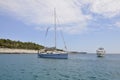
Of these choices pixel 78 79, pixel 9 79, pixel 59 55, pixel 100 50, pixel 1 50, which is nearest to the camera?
pixel 9 79

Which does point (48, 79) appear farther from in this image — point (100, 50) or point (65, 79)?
point (100, 50)

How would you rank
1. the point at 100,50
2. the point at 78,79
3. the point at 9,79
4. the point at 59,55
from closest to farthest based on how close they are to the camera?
1. the point at 9,79
2. the point at 78,79
3. the point at 59,55
4. the point at 100,50

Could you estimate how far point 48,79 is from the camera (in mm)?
35562

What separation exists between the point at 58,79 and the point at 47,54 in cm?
6900

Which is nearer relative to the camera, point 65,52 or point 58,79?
point 58,79

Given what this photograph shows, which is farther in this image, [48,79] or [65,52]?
[65,52]

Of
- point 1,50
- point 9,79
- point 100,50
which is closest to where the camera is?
point 9,79

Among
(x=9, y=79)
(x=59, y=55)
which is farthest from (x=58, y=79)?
(x=59, y=55)

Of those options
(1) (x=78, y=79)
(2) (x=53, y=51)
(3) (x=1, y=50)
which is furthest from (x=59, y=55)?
(3) (x=1, y=50)

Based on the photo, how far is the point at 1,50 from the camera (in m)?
199

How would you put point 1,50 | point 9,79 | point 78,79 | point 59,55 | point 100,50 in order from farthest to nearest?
1. point 1,50
2. point 100,50
3. point 59,55
4. point 78,79
5. point 9,79

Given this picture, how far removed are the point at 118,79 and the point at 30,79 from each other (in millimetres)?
14164

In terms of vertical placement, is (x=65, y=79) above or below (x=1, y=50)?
below

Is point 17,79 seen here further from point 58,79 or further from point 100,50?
point 100,50
